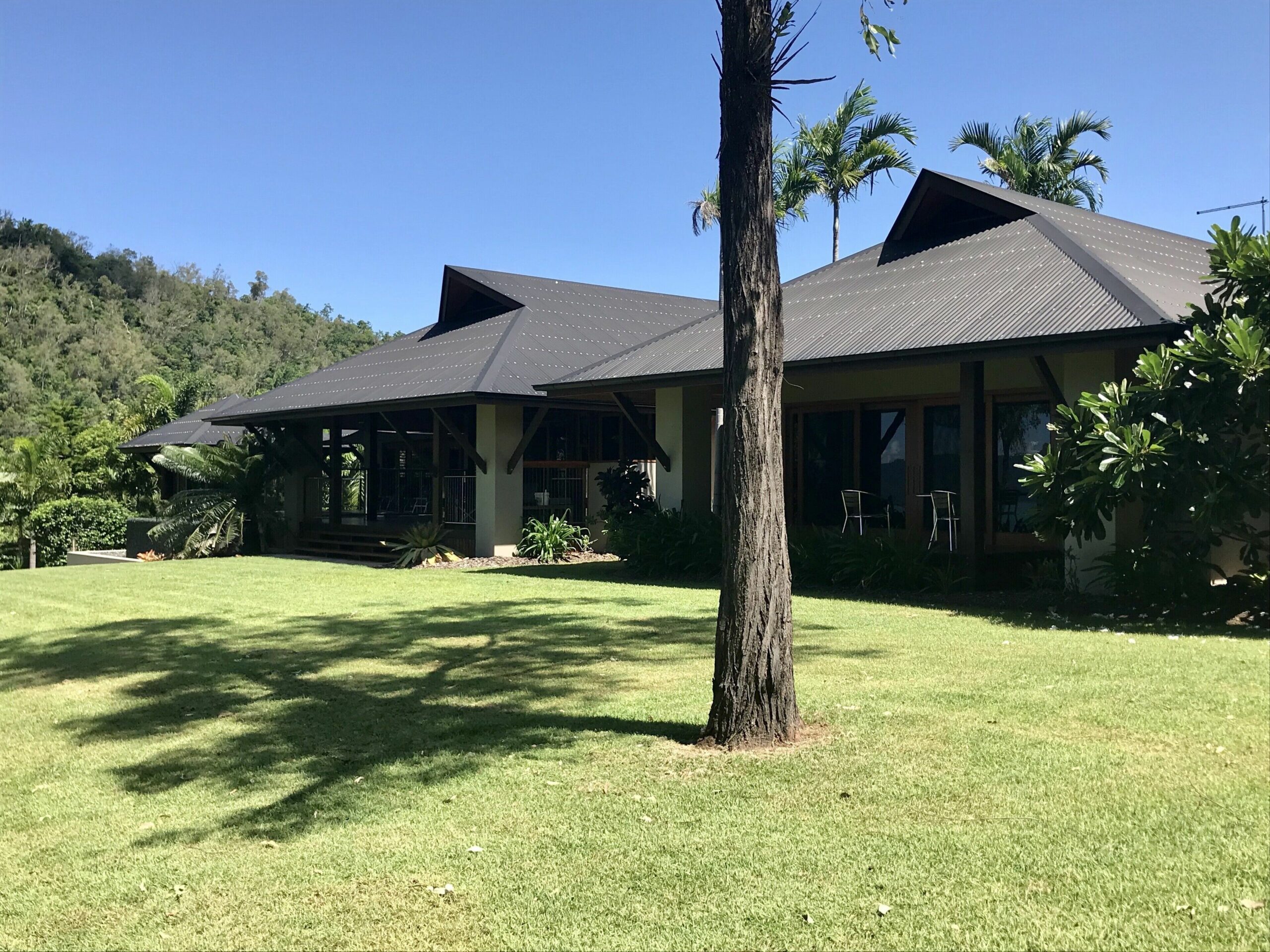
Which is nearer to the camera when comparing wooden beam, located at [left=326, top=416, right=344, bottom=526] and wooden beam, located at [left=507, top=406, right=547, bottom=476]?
wooden beam, located at [left=507, top=406, right=547, bottom=476]

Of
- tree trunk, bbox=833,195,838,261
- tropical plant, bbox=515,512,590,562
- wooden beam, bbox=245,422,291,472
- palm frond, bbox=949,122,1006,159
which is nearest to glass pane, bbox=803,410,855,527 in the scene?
tropical plant, bbox=515,512,590,562

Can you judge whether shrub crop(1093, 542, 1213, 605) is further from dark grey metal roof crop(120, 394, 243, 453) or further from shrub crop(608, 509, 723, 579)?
dark grey metal roof crop(120, 394, 243, 453)

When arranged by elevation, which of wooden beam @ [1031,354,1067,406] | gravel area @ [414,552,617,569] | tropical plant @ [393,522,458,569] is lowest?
gravel area @ [414,552,617,569]

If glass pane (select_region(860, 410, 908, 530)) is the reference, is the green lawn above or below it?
below

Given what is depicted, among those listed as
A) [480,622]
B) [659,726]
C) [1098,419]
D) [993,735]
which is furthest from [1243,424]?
[480,622]

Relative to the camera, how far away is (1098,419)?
10.2 metres

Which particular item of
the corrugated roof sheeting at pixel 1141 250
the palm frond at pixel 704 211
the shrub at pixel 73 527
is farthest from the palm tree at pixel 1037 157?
the shrub at pixel 73 527

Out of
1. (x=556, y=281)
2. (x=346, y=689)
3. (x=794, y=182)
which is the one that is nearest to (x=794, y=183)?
(x=794, y=182)

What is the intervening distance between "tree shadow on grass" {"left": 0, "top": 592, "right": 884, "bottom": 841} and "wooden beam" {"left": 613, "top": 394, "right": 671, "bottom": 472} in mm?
4947

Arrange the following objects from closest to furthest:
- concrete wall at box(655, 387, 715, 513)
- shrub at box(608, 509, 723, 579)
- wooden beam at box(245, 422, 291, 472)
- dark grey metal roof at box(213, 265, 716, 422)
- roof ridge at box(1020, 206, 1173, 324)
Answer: roof ridge at box(1020, 206, 1173, 324) → shrub at box(608, 509, 723, 579) → concrete wall at box(655, 387, 715, 513) → dark grey metal roof at box(213, 265, 716, 422) → wooden beam at box(245, 422, 291, 472)

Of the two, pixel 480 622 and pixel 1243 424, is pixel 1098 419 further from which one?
pixel 480 622

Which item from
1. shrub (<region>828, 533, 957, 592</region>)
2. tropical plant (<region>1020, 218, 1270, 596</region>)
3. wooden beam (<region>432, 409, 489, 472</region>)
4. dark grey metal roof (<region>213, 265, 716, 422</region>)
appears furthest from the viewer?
dark grey metal roof (<region>213, 265, 716, 422</region>)

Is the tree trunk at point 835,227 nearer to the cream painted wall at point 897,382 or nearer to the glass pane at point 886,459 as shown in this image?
the cream painted wall at point 897,382

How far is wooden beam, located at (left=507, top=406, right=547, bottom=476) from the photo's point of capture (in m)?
19.3
